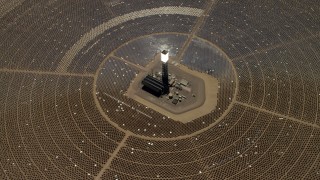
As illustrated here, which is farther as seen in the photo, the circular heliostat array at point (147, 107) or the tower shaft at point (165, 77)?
the tower shaft at point (165, 77)

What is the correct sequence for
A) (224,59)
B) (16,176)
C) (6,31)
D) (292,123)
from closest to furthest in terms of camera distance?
(16,176)
(292,123)
(224,59)
(6,31)

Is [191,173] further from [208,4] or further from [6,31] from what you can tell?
[6,31]

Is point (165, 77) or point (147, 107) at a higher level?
point (165, 77)

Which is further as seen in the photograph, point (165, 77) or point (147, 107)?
point (147, 107)

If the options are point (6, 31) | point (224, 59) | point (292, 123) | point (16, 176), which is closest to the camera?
point (16, 176)

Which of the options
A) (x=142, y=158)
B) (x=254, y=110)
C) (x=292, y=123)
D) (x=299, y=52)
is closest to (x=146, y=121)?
(x=142, y=158)

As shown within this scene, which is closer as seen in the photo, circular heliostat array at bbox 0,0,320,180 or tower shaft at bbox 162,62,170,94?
circular heliostat array at bbox 0,0,320,180

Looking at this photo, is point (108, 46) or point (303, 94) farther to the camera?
point (108, 46)

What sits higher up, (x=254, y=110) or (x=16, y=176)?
(x=254, y=110)
